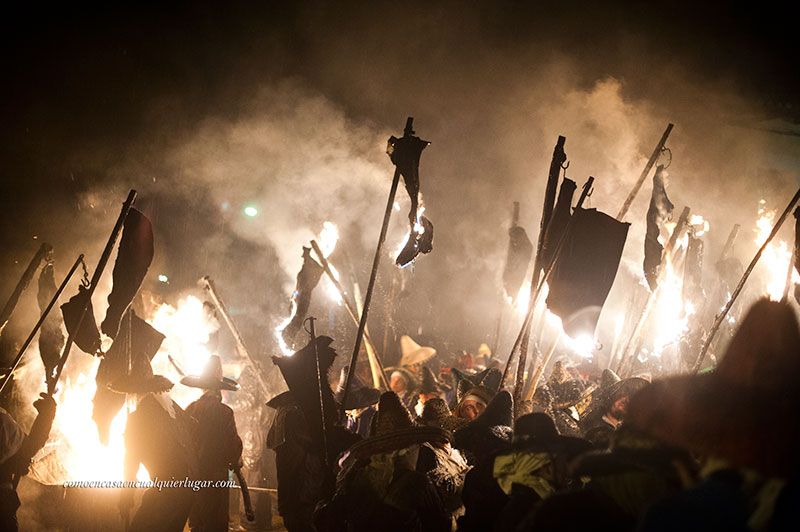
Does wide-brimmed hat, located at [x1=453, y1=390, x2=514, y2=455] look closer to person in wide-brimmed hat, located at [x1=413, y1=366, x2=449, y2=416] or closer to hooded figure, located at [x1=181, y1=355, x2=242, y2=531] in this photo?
hooded figure, located at [x1=181, y1=355, x2=242, y2=531]

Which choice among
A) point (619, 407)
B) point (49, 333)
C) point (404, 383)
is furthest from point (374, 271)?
point (49, 333)

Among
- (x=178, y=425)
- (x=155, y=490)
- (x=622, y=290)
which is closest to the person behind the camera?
(x=155, y=490)

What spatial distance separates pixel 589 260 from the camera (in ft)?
19.2

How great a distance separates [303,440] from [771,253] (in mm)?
19122

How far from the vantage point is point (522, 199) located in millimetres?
20203

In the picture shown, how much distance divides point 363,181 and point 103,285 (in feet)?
Answer: 30.5

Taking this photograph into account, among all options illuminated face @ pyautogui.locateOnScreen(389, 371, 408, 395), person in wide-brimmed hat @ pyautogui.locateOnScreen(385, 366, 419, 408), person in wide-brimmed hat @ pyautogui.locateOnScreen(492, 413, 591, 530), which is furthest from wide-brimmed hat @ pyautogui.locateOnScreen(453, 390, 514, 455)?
illuminated face @ pyautogui.locateOnScreen(389, 371, 408, 395)

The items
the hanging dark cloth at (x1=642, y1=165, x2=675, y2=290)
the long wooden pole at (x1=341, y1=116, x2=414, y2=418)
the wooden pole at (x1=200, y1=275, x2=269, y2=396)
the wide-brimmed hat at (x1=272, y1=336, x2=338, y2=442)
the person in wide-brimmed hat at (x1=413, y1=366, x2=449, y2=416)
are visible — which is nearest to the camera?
the wide-brimmed hat at (x1=272, y1=336, x2=338, y2=442)

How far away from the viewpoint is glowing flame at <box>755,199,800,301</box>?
16.0 m

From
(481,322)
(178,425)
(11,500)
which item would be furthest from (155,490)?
(481,322)

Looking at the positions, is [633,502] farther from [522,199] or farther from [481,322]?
[481,322]

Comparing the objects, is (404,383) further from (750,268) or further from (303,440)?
(750,268)

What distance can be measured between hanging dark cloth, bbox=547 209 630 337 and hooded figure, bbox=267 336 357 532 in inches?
127

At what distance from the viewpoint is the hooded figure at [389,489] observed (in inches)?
146
